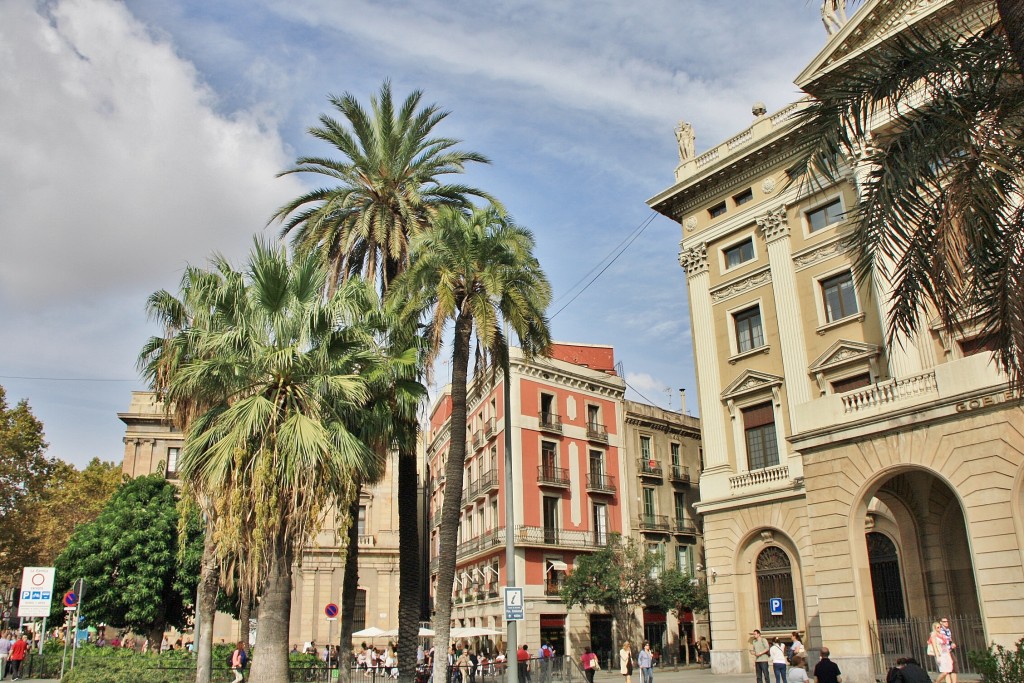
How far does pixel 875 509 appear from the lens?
24734 mm

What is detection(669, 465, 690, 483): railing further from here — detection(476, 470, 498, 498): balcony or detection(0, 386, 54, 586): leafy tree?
detection(0, 386, 54, 586): leafy tree

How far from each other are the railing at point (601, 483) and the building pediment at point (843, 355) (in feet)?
62.7

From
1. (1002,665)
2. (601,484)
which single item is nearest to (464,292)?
(1002,665)

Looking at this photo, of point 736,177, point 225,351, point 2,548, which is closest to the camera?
point 225,351

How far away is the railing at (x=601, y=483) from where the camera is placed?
147 ft

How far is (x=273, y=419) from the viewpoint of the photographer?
1541 centimetres

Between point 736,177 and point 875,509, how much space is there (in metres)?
13.8

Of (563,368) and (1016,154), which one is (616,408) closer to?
(563,368)

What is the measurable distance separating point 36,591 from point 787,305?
25.2 metres

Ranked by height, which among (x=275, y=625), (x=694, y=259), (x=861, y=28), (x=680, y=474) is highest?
(x=861, y=28)

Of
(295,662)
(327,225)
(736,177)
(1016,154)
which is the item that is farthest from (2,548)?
(1016,154)

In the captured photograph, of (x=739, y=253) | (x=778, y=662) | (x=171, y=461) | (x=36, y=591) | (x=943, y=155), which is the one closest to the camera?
(x=943, y=155)

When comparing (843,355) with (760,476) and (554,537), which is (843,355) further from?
(554,537)

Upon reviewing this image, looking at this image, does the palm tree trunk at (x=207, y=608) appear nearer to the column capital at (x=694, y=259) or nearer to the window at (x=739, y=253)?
the column capital at (x=694, y=259)
